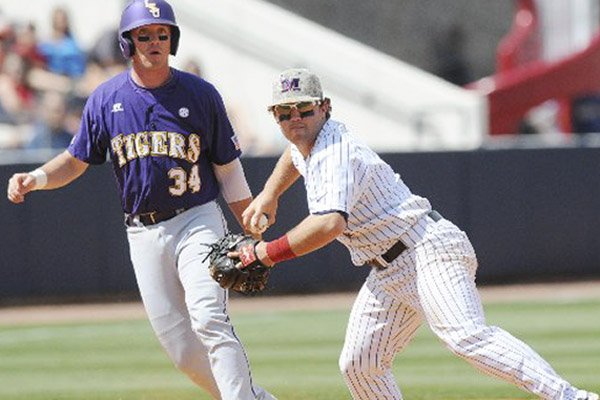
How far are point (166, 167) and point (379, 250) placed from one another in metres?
1.10

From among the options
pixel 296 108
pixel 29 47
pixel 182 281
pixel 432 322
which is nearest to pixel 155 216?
pixel 182 281

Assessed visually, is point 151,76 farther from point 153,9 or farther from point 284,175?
point 284,175

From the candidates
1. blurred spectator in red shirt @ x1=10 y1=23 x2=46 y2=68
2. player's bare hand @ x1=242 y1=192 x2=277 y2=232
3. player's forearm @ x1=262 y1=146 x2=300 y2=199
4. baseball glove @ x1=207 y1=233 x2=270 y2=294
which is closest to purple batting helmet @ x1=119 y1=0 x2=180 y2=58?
player's forearm @ x1=262 y1=146 x2=300 y2=199

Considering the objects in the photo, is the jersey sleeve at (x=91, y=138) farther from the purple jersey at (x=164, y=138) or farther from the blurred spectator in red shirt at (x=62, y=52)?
the blurred spectator in red shirt at (x=62, y=52)

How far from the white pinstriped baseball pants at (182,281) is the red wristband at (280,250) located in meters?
0.62

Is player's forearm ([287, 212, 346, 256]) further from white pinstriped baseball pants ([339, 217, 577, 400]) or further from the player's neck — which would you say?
the player's neck

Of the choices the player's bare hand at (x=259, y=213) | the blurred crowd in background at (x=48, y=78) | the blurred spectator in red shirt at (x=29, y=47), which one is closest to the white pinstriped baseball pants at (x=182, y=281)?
the player's bare hand at (x=259, y=213)

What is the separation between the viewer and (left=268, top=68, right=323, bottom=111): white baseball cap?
6.06 meters

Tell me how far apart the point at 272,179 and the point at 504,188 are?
28.2ft

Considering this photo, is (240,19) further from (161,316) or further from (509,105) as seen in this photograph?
(161,316)

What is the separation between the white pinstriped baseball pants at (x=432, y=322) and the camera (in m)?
6.12

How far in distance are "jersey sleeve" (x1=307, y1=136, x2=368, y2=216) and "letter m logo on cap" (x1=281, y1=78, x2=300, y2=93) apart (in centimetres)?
27

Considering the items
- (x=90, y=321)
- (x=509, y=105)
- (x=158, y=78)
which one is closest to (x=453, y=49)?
(x=509, y=105)

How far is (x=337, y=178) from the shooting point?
6008 mm
